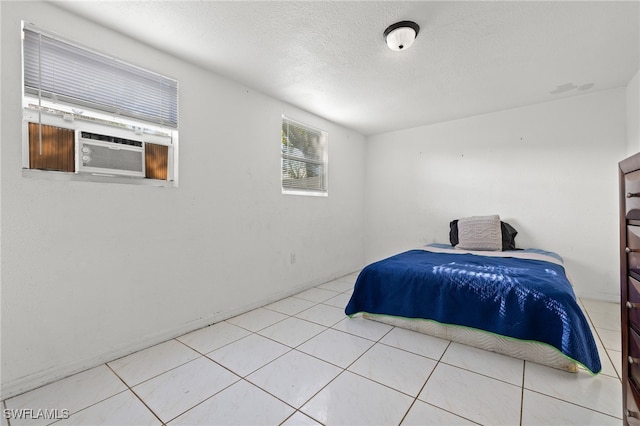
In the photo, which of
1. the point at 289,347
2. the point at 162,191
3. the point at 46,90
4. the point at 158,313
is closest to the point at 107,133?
the point at 46,90

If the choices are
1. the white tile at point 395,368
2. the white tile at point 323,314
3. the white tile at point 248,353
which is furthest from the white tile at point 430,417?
Result: the white tile at point 323,314

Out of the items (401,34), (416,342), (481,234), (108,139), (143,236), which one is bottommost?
(416,342)

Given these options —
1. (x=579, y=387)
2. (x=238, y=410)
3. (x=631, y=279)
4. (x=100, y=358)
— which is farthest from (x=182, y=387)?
(x=579, y=387)

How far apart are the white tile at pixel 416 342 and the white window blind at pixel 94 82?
2.62 meters

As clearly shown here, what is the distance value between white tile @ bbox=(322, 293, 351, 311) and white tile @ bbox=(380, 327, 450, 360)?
0.74m

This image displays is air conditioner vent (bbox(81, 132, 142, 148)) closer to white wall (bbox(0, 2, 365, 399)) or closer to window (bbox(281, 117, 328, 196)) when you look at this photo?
white wall (bbox(0, 2, 365, 399))

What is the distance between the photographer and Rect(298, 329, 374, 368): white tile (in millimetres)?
1948

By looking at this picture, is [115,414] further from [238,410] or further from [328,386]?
[328,386]

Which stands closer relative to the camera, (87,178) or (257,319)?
(87,178)

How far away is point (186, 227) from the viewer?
2.41 m

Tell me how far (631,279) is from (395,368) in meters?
1.37

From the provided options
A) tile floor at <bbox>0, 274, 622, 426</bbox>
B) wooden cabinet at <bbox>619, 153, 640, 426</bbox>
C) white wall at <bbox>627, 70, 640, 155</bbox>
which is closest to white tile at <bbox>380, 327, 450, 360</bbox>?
tile floor at <bbox>0, 274, 622, 426</bbox>

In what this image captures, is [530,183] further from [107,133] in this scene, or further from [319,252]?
[107,133]

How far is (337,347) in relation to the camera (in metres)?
2.11
